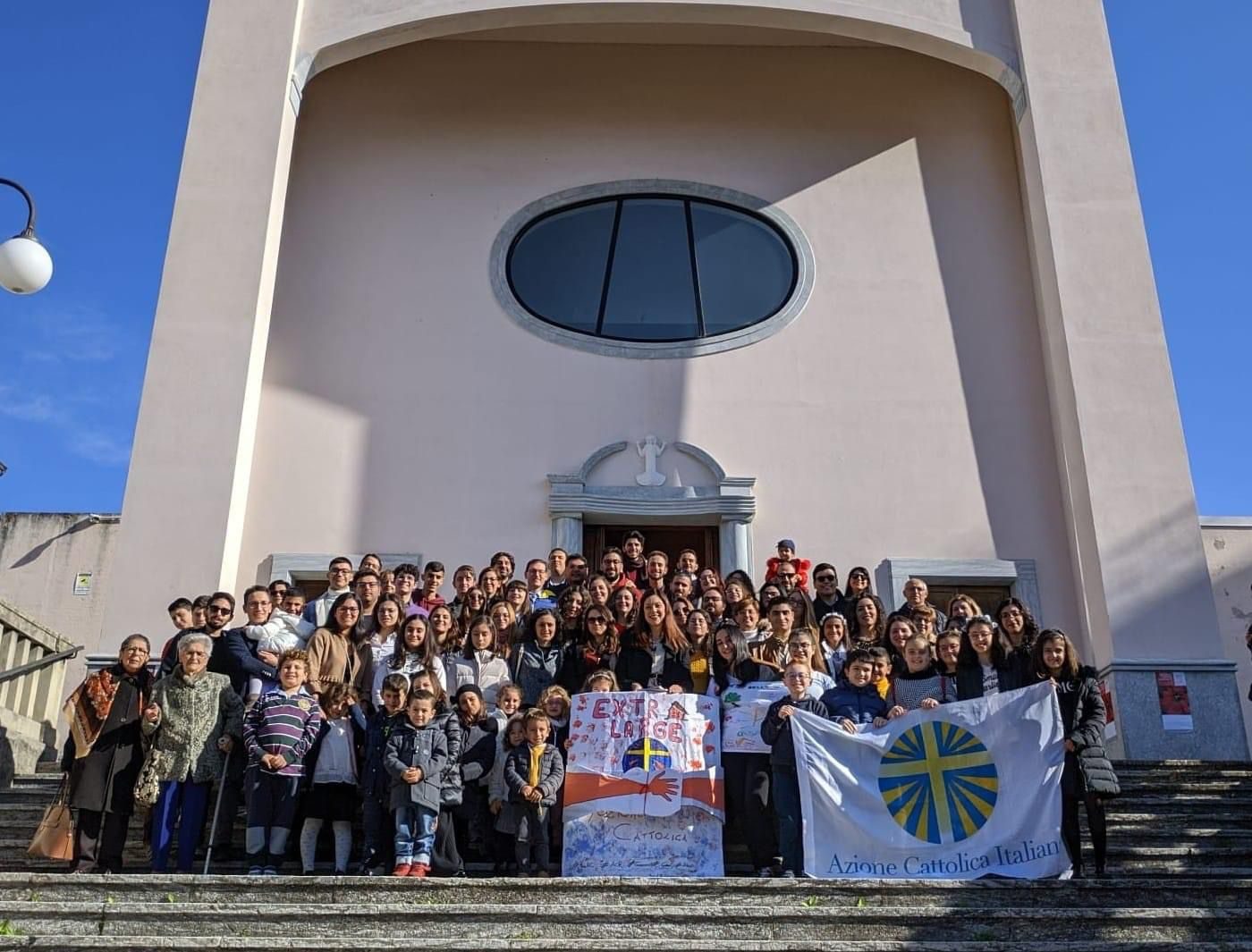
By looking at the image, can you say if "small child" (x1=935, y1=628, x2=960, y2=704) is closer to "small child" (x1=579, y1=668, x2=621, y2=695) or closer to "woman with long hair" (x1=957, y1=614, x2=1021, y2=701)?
"woman with long hair" (x1=957, y1=614, x2=1021, y2=701)

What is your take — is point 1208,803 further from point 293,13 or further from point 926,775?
point 293,13

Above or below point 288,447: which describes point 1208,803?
below

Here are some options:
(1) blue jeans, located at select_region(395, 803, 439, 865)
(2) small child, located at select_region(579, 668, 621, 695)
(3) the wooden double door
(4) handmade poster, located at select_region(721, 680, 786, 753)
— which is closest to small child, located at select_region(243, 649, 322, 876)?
(1) blue jeans, located at select_region(395, 803, 439, 865)

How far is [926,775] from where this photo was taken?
6906 millimetres

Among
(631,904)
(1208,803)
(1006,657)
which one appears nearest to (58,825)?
(631,904)

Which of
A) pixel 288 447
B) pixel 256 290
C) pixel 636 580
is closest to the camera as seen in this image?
pixel 636 580

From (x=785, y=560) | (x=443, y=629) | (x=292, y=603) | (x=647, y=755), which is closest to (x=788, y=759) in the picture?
(x=647, y=755)

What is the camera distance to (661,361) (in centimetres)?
1309

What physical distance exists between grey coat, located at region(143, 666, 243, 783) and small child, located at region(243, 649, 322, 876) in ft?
0.59

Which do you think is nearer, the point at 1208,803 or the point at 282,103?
the point at 1208,803

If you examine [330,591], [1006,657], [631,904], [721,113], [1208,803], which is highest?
[721,113]

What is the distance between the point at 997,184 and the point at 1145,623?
17.7 feet

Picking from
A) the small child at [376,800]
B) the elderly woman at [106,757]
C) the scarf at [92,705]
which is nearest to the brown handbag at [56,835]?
the elderly woman at [106,757]

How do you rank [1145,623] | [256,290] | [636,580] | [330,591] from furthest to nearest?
[256,290] → [1145,623] → [636,580] → [330,591]
